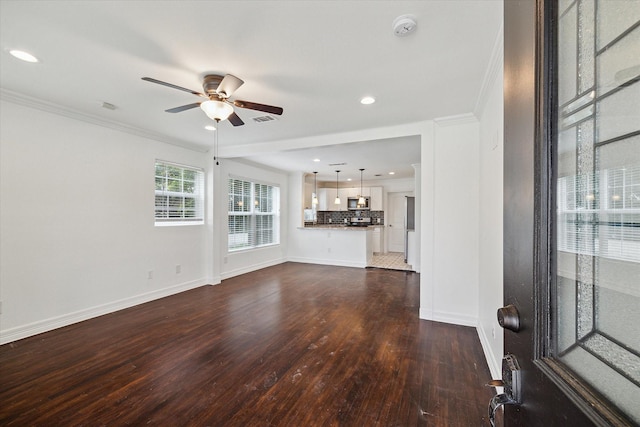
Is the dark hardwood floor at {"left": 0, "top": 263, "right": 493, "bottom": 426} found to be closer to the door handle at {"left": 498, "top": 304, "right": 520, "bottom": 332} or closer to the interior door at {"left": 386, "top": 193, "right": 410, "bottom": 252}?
the door handle at {"left": 498, "top": 304, "right": 520, "bottom": 332}

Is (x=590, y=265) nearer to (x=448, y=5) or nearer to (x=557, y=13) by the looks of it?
(x=557, y=13)

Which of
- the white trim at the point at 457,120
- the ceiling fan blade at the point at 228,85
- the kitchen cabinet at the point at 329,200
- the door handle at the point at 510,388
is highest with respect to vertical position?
the white trim at the point at 457,120

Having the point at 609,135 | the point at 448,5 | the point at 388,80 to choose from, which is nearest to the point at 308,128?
the point at 388,80

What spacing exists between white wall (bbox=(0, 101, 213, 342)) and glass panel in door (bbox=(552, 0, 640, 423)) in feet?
14.0

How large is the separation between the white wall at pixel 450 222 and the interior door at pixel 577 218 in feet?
9.08

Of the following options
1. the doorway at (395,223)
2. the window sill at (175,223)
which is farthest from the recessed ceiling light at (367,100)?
the doorway at (395,223)

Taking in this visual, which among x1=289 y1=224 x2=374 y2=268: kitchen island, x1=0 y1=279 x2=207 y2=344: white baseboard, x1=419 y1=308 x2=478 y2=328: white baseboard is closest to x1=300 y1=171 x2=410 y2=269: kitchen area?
x1=289 y1=224 x2=374 y2=268: kitchen island

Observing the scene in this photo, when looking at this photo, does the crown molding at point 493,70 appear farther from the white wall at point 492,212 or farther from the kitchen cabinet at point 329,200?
the kitchen cabinet at point 329,200

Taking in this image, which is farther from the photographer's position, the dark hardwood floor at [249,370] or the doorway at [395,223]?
the doorway at [395,223]

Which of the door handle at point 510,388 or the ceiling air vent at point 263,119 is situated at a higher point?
the ceiling air vent at point 263,119

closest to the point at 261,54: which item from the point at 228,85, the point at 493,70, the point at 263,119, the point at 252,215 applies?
the point at 228,85

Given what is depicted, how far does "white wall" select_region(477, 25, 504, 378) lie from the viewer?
6.39ft

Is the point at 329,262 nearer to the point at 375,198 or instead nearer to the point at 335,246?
the point at 335,246

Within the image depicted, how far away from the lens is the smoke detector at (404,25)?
157 centimetres
